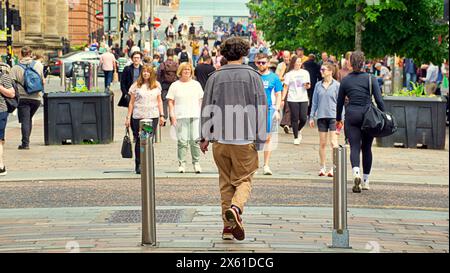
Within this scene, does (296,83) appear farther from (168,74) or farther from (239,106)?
(239,106)

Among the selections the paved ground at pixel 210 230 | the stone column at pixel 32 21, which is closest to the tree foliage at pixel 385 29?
the paved ground at pixel 210 230

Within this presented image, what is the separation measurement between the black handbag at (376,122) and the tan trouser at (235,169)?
404 centimetres

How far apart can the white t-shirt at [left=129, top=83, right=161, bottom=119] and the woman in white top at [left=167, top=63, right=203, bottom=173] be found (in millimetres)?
251

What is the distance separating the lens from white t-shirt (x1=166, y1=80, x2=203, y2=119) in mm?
16594

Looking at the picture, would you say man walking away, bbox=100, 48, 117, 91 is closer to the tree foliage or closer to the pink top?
the pink top

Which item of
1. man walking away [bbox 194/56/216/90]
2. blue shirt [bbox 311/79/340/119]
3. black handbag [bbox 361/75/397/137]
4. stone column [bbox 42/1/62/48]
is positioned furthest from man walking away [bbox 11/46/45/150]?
stone column [bbox 42/1/62/48]

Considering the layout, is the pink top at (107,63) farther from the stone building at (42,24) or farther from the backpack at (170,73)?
the stone building at (42,24)

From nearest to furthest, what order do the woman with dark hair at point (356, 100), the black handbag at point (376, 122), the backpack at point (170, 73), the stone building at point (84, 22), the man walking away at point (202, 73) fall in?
1. the black handbag at point (376, 122)
2. the woman with dark hair at point (356, 100)
3. the man walking away at point (202, 73)
4. the backpack at point (170, 73)
5. the stone building at point (84, 22)

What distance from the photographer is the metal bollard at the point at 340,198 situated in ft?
30.6

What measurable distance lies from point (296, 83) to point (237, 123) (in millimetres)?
12961

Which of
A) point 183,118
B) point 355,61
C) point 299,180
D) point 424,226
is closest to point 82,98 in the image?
point 183,118

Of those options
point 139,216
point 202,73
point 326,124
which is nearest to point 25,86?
point 202,73

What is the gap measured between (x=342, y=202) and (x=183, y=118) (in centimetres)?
753
